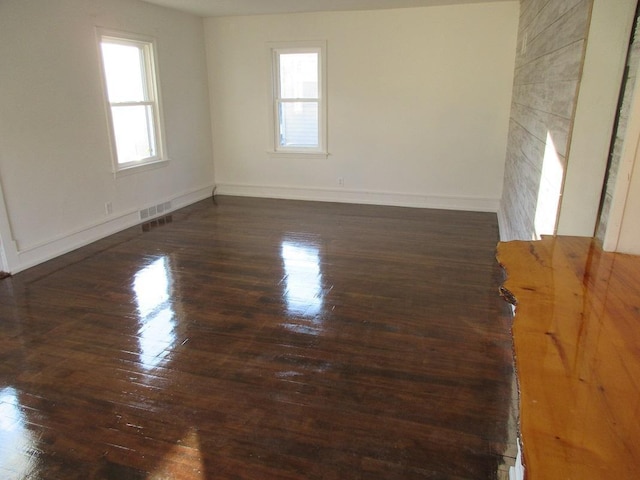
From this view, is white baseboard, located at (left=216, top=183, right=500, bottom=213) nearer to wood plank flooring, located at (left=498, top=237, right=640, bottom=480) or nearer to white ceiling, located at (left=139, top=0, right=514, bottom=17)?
white ceiling, located at (left=139, top=0, right=514, bottom=17)

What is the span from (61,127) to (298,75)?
335 centimetres

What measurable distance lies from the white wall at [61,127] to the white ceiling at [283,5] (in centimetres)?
39

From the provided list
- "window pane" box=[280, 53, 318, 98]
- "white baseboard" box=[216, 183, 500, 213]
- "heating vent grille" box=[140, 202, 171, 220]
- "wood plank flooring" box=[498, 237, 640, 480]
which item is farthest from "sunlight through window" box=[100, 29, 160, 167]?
"wood plank flooring" box=[498, 237, 640, 480]

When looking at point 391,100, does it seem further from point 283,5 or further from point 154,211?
point 154,211

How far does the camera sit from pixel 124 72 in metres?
5.39

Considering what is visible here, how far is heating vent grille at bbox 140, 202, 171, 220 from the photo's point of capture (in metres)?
5.80

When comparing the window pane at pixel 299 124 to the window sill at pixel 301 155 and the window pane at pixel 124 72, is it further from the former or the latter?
the window pane at pixel 124 72

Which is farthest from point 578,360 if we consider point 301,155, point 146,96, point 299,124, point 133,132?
point 299,124

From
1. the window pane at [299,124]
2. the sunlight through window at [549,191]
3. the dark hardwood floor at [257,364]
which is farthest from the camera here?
the window pane at [299,124]

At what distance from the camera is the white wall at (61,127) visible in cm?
402

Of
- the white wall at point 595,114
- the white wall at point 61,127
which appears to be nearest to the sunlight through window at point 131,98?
the white wall at point 61,127

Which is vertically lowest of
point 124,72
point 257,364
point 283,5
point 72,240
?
point 257,364

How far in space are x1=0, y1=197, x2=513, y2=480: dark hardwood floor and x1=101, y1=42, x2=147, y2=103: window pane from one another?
1.85m

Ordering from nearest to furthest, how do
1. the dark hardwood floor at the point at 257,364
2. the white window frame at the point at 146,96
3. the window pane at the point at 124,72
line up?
the dark hardwood floor at the point at 257,364
the white window frame at the point at 146,96
the window pane at the point at 124,72
